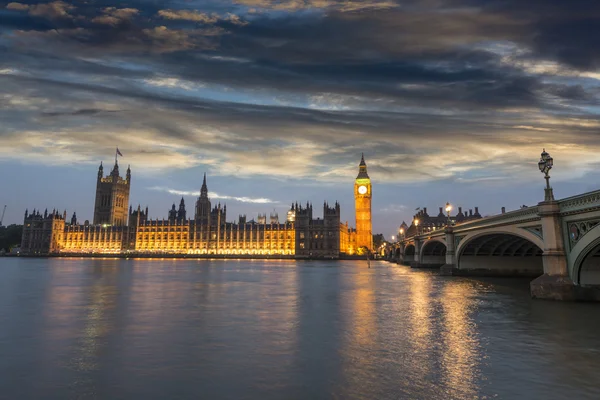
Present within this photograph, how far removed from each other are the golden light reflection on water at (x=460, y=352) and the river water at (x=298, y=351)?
0.14 ft

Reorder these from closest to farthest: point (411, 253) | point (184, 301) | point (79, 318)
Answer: point (79, 318)
point (184, 301)
point (411, 253)

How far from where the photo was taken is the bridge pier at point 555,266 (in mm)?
26188

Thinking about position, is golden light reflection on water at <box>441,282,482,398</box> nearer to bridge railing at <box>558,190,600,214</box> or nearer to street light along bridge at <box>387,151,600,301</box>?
street light along bridge at <box>387,151,600,301</box>

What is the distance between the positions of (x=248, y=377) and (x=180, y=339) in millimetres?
5826

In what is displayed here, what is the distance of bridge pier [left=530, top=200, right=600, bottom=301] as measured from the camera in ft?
85.9

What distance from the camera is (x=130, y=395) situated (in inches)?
392

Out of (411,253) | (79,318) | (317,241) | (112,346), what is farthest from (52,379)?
(317,241)

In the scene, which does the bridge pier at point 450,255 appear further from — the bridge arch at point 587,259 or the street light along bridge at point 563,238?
the bridge arch at point 587,259

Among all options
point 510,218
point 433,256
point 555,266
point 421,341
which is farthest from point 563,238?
point 433,256

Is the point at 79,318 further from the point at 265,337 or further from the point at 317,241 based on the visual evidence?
the point at 317,241

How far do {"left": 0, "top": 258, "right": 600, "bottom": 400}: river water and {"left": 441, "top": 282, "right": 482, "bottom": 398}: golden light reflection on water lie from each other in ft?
0.14

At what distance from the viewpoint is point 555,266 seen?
87.2 ft

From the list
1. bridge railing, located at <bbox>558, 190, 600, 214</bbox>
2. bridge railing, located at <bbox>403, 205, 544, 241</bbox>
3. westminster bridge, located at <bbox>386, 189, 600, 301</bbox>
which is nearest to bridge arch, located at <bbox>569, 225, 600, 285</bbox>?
westminster bridge, located at <bbox>386, 189, 600, 301</bbox>

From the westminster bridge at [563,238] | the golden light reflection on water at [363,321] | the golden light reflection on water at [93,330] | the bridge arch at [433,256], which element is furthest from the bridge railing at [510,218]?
the bridge arch at [433,256]
